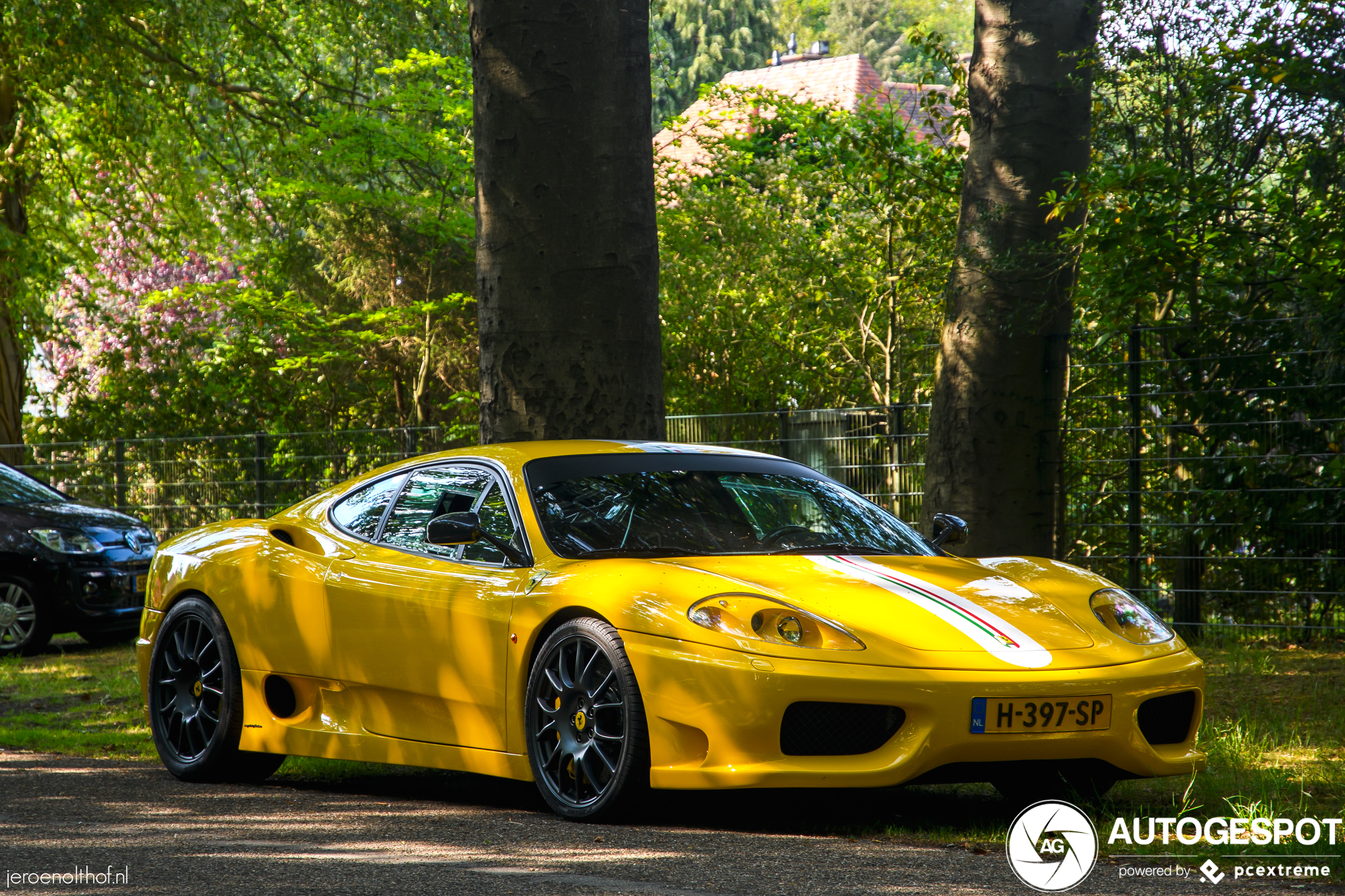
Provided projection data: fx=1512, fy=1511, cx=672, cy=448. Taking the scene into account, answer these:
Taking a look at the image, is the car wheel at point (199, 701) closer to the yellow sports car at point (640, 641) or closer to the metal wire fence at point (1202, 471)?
the yellow sports car at point (640, 641)

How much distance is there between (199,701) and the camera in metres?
6.52

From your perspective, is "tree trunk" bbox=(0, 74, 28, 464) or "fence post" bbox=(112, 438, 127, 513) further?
"fence post" bbox=(112, 438, 127, 513)

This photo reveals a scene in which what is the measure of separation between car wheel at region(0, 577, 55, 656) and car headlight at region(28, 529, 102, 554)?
0.36 metres

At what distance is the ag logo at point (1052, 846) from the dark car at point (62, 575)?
28.1ft

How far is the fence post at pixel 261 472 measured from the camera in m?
17.5

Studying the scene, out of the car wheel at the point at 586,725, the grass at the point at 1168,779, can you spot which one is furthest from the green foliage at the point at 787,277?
the car wheel at the point at 586,725

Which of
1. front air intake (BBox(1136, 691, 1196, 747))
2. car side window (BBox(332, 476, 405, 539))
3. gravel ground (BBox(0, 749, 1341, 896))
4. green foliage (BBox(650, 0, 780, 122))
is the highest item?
green foliage (BBox(650, 0, 780, 122))

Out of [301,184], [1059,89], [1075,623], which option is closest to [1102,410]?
[1059,89]

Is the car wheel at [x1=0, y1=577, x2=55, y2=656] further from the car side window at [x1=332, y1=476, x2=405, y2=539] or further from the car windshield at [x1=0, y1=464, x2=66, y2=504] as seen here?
the car side window at [x1=332, y1=476, x2=405, y2=539]

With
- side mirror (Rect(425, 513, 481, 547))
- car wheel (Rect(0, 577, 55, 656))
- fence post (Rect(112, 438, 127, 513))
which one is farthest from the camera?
fence post (Rect(112, 438, 127, 513))

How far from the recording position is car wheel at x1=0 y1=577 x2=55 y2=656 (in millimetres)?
11852

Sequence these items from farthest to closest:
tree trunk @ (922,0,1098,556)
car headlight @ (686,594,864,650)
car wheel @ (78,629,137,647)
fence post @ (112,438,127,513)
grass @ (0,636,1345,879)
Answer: fence post @ (112,438,127,513)
car wheel @ (78,629,137,647)
tree trunk @ (922,0,1098,556)
grass @ (0,636,1345,879)
car headlight @ (686,594,864,650)

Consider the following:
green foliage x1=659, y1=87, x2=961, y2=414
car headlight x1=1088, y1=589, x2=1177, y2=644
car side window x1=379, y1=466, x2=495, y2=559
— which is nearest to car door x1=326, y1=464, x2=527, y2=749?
car side window x1=379, y1=466, x2=495, y2=559

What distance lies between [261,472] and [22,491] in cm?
479
